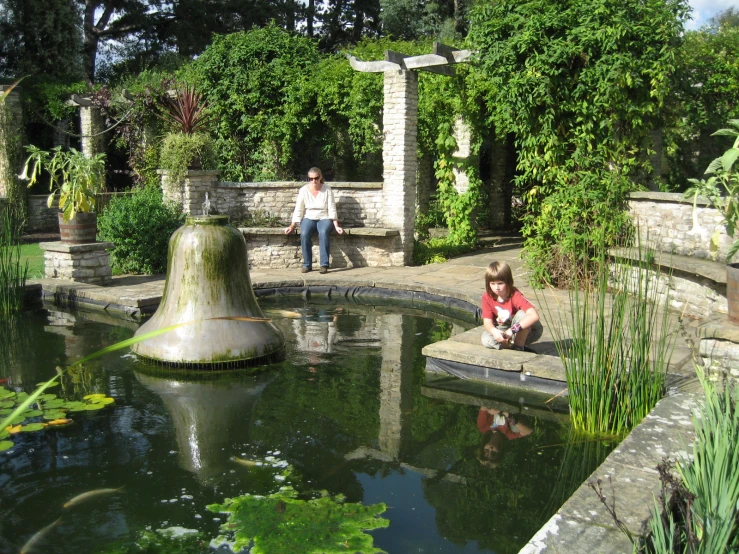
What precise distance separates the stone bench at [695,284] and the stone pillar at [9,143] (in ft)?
41.0

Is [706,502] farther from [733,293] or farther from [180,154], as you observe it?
[180,154]

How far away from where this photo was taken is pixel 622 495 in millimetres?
2910

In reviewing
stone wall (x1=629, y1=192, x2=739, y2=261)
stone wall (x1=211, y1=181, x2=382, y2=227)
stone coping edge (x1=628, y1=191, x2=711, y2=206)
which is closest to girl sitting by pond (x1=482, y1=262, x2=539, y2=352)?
stone wall (x1=629, y1=192, x2=739, y2=261)

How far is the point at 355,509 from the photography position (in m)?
3.59

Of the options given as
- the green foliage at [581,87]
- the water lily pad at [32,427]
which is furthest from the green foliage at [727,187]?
the water lily pad at [32,427]

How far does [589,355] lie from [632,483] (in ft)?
4.04

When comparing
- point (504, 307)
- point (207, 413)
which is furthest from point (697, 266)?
point (207, 413)

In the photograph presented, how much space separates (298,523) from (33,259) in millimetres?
9062

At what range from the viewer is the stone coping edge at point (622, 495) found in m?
2.55

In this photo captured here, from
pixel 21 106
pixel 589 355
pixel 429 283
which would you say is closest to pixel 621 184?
pixel 429 283

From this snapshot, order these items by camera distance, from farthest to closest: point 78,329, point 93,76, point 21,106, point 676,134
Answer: point 93,76
point 21,106
point 676,134
point 78,329

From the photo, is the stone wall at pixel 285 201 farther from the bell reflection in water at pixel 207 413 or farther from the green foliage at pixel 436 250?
the bell reflection in water at pixel 207 413

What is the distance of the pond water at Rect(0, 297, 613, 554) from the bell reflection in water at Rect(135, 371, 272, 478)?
0.05ft

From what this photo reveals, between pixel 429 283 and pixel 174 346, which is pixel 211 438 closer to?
pixel 174 346
